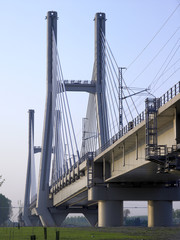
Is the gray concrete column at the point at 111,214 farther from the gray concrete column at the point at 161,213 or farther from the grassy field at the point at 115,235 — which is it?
the grassy field at the point at 115,235

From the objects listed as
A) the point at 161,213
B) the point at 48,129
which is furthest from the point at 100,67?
the point at 161,213

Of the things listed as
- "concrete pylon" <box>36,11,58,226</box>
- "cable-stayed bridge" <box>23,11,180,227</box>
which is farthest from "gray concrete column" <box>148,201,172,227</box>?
"concrete pylon" <box>36,11,58,226</box>


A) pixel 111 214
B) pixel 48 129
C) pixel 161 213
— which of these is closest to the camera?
pixel 111 214

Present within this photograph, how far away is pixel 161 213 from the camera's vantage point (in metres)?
60.3

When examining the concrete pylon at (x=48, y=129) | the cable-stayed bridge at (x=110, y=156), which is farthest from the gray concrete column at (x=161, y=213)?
the concrete pylon at (x=48, y=129)

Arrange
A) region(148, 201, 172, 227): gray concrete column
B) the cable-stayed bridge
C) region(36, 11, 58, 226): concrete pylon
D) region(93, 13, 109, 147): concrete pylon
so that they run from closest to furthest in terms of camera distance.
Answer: the cable-stayed bridge < region(148, 201, 172, 227): gray concrete column < region(93, 13, 109, 147): concrete pylon < region(36, 11, 58, 226): concrete pylon

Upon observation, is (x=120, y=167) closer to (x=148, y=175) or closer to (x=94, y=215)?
(x=148, y=175)

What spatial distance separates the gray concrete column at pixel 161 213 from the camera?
197 ft

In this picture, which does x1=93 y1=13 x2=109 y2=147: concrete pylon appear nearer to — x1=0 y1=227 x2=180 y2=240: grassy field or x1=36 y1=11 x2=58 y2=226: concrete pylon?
x1=36 y1=11 x2=58 y2=226: concrete pylon

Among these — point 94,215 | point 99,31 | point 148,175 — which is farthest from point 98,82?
point 94,215

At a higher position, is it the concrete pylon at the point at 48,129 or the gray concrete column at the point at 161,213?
the concrete pylon at the point at 48,129

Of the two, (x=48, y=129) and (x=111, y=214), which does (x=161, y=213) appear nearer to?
(x=111, y=214)

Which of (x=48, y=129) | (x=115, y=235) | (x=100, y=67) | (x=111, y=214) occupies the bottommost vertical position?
(x=115, y=235)

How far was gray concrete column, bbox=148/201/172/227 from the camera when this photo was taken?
197ft
